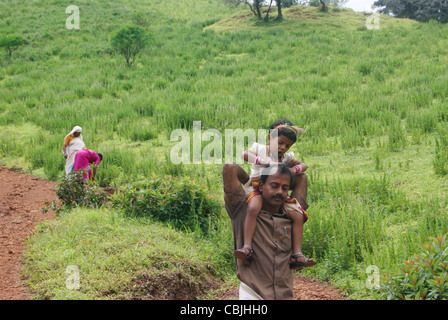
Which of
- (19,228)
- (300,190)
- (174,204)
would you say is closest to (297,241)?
(300,190)

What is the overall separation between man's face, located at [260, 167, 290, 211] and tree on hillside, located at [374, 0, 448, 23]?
29.8 meters

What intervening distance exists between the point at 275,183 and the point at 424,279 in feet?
4.98

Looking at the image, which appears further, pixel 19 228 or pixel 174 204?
pixel 19 228

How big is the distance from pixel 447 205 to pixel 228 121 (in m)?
6.69

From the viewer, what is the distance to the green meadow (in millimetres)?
4945

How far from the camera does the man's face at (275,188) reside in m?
2.97

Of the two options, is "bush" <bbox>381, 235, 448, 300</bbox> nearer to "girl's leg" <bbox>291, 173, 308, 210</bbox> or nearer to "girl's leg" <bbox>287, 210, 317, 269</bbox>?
"girl's leg" <bbox>287, 210, 317, 269</bbox>

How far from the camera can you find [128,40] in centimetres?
2012

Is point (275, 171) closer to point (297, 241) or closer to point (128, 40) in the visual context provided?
point (297, 241)

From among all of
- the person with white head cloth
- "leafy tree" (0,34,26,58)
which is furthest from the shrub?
"leafy tree" (0,34,26,58)

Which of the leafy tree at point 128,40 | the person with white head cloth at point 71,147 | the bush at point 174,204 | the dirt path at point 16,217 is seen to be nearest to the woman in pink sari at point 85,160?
the person with white head cloth at point 71,147

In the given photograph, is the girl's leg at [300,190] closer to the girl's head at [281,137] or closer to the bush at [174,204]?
the girl's head at [281,137]

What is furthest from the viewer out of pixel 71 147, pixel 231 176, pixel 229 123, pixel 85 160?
pixel 229 123
